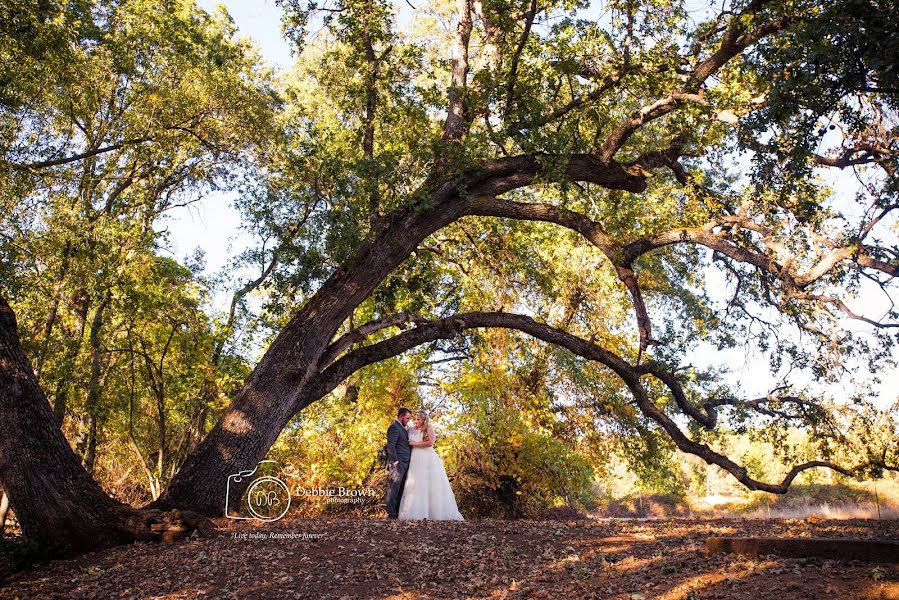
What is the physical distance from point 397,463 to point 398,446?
0.79 feet

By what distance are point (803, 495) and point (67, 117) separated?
69.1 feet

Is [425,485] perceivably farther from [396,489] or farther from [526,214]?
[526,214]

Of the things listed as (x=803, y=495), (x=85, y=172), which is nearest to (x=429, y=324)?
(x=85, y=172)

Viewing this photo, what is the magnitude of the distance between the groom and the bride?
0.11 m

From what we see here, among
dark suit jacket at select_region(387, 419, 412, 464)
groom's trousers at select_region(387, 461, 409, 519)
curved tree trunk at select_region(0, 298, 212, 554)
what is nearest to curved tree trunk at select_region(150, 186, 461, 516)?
curved tree trunk at select_region(0, 298, 212, 554)

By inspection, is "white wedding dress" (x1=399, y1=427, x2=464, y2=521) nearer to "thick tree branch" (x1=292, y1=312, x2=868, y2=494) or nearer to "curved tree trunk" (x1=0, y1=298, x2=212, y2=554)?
"thick tree branch" (x1=292, y1=312, x2=868, y2=494)

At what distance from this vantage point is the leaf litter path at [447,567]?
4.42m

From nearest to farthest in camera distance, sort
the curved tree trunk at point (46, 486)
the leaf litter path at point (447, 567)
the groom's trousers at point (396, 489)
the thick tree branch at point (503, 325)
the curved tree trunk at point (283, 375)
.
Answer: the leaf litter path at point (447, 567) < the curved tree trunk at point (46, 486) < the curved tree trunk at point (283, 375) < the thick tree branch at point (503, 325) < the groom's trousers at point (396, 489)

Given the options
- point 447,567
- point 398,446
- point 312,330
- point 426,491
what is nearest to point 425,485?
point 426,491

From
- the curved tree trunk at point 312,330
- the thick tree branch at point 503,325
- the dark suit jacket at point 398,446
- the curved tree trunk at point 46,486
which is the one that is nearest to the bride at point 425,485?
the dark suit jacket at point 398,446

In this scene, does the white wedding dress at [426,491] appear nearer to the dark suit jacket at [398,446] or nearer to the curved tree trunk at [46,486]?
the dark suit jacket at [398,446]

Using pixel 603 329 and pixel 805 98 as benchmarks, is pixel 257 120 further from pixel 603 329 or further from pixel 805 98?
pixel 805 98

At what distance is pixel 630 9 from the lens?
9016mm

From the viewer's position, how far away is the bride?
31.3 ft
